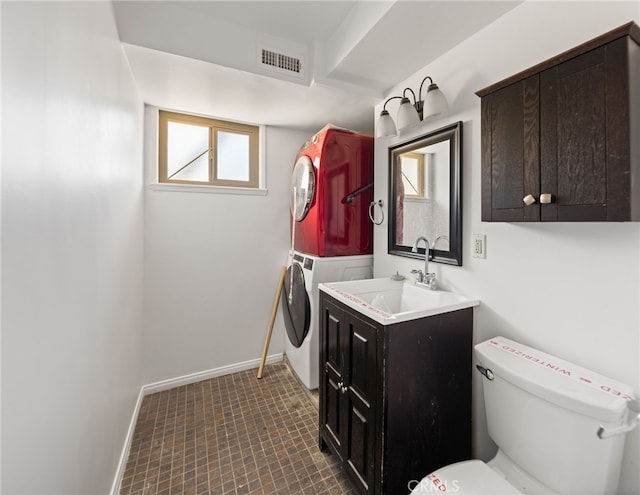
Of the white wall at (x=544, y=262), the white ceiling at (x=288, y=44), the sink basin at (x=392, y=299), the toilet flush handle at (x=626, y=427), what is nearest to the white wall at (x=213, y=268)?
the white ceiling at (x=288, y=44)

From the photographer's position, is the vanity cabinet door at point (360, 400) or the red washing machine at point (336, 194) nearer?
the vanity cabinet door at point (360, 400)

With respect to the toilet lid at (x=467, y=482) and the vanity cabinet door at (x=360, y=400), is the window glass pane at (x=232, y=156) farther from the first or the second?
the toilet lid at (x=467, y=482)

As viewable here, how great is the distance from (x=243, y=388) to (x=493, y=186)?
2.29m

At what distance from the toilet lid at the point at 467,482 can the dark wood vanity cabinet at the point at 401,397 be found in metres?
0.21

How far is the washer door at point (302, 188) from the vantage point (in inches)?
85.6

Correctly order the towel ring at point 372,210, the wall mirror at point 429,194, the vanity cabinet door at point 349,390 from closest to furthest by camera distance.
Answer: the vanity cabinet door at point 349,390 → the wall mirror at point 429,194 → the towel ring at point 372,210

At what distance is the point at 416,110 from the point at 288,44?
37.5 inches

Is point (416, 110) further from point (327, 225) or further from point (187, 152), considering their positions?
point (187, 152)

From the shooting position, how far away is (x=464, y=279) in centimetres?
145

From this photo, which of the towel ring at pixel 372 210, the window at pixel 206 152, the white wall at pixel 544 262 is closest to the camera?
the white wall at pixel 544 262

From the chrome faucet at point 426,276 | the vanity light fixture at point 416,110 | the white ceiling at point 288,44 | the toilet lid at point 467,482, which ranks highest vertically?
the white ceiling at point 288,44

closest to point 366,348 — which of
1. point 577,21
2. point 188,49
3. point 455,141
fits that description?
point 455,141

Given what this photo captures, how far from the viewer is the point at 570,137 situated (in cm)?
90

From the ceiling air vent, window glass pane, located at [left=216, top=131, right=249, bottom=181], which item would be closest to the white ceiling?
the ceiling air vent
